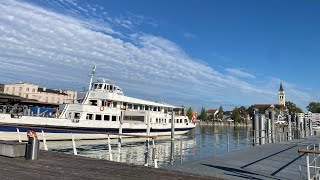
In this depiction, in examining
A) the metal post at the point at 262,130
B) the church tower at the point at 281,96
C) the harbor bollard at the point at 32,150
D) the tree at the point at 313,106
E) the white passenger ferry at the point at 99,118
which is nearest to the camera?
the harbor bollard at the point at 32,150

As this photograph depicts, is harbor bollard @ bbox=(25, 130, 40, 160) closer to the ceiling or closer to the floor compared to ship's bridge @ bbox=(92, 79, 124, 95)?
closer to the floor

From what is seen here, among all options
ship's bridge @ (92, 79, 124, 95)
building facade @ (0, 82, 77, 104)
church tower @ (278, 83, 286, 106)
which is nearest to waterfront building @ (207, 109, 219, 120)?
church tower @ (278, 83, 286, 106)

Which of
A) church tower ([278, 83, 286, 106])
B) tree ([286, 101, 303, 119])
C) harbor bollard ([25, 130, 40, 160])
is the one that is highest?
church tower ([278, 83, 286, 106])

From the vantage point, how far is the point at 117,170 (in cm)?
759

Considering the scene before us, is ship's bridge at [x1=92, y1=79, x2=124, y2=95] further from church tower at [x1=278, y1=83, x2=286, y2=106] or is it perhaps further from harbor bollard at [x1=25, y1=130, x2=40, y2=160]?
church tower at [x1=278, y1=83, x2=286, y2=106]

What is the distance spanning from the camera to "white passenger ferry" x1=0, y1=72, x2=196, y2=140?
2756cm

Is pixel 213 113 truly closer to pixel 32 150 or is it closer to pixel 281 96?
pixel 281 96

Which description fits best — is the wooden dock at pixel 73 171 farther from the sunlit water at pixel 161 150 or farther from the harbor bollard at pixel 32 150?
the sunlit water at pixel 161 150

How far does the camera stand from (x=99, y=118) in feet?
113

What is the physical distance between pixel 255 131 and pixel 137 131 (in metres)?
20.4

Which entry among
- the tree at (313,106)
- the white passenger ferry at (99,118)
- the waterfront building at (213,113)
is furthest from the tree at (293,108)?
the white passenger ferry at (99,118)

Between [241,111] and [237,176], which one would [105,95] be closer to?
[237,176]

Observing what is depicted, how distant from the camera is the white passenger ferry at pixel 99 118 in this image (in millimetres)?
27562

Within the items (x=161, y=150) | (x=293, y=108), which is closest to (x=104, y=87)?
(x=161, y=150)
